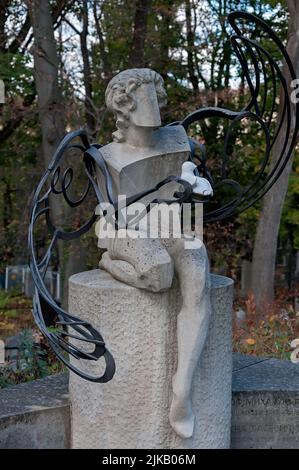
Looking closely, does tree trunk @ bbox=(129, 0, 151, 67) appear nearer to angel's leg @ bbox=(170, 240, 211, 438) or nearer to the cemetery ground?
the cemetery ground

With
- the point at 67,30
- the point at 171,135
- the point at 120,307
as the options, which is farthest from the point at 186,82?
the point at 120,307

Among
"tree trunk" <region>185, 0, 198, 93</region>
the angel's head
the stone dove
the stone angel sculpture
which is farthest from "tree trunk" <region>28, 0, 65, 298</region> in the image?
the stone dove

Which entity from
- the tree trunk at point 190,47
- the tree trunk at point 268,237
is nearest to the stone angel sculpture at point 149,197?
the tree trunk at point 268,237

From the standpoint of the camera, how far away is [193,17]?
39.6 feet

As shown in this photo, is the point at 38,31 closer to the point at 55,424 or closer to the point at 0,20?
the point at 0,20

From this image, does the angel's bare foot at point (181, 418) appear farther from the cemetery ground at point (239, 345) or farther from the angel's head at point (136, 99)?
the cemetery ground at point (239, 345)

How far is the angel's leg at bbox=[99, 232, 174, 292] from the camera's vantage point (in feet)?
10.5

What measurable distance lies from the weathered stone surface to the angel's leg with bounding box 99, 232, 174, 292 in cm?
86

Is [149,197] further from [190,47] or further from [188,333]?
[190,47]

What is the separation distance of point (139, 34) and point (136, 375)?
27.4ft

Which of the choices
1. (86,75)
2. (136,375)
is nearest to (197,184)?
(136,375)

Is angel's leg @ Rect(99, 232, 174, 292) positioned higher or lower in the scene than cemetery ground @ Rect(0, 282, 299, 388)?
higher

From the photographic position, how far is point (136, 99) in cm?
354

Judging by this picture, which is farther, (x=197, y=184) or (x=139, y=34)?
(x=139, y=34)
